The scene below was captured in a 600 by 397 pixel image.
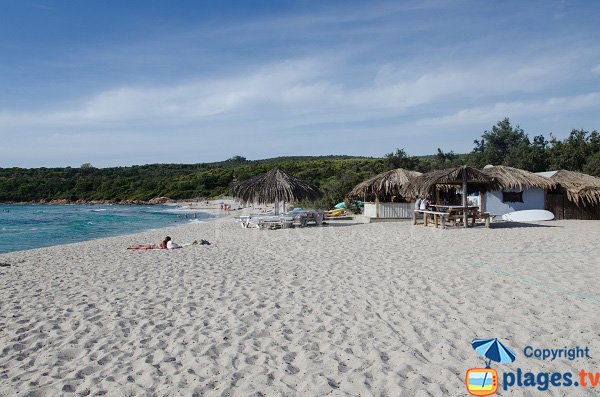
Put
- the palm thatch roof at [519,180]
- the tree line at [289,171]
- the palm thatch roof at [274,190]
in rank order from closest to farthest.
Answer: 1. the palm thatch roof at [274,190]
2. the palm thatch roof at [519,180]
3. the tree line at [289,171]

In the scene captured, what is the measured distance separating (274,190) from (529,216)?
10591 millimetres

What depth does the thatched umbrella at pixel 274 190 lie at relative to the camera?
17.7m

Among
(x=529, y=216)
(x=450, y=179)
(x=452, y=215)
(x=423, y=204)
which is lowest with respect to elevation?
Result: (x=529, y=216)

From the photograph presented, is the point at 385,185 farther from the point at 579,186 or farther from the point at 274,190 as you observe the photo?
the point at 579,186

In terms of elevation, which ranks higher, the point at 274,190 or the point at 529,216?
the point at 274,190

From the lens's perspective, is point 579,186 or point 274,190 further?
point 579,186

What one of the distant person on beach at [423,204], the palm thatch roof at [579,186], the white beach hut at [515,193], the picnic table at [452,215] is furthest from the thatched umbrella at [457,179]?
the palm thatch roof at [579,186]

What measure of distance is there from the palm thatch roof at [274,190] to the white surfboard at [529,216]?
8066mm

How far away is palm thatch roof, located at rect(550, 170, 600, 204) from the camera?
61.7ft

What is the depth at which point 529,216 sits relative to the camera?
61.1 feet

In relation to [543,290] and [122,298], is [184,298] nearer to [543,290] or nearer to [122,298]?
[122,298]

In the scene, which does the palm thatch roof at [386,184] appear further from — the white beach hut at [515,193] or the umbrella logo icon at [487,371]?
the umbrella logo icon at [487,371]

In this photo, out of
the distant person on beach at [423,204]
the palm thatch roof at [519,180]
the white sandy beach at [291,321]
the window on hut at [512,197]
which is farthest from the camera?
the window on hut at [512,197]

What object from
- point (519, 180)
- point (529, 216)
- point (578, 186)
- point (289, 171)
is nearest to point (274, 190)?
point (519, 180)
